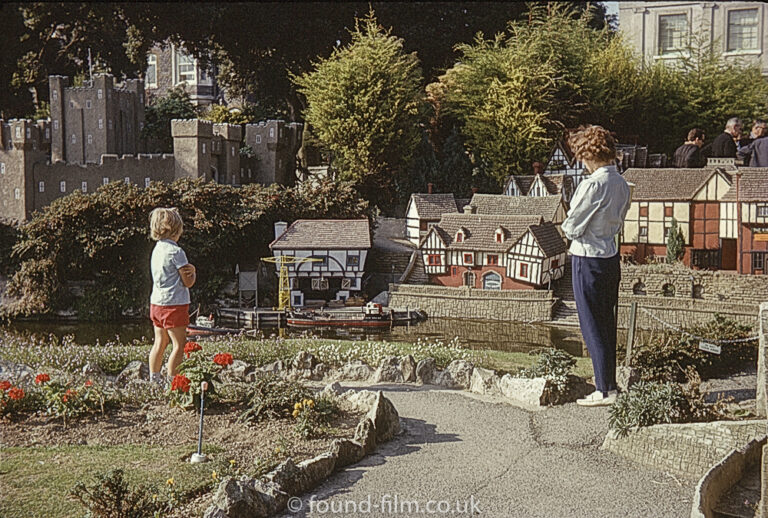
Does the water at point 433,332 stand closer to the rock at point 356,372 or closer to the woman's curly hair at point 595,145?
the rock at point 356,372

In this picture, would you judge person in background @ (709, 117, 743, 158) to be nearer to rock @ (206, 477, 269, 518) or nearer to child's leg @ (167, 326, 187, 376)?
child's leg @ (167, 326, 187, 376)

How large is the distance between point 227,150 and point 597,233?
29.1m

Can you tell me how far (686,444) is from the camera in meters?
8.77

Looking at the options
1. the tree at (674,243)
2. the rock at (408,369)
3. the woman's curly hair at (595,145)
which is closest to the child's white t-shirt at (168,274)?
the rock at (408,369)

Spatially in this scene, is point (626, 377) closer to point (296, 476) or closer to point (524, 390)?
point (524, 390)

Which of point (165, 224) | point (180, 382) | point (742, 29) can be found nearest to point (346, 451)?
point (180, 382)

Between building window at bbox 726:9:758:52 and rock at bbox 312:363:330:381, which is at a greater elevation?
building window at bbox 726:9:758:52

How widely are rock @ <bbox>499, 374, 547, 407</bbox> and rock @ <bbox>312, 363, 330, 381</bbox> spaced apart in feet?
9.50

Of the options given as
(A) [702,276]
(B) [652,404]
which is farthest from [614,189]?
(A) [702,276]

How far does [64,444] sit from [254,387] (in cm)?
227

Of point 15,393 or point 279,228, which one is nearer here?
point 15,393

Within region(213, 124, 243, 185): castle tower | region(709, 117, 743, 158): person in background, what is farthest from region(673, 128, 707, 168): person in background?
region(213, 124, 243, 185): castle tower

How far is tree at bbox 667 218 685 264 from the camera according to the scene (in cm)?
2859

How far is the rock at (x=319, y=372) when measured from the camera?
1319 centimetres
